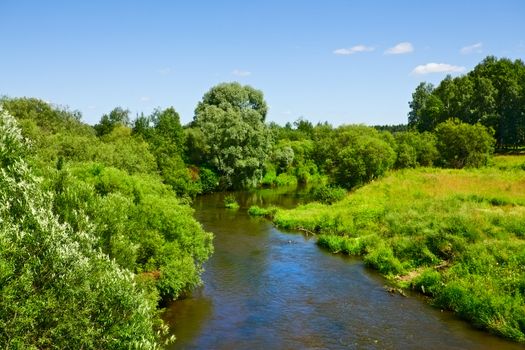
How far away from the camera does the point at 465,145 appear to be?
77.7 m

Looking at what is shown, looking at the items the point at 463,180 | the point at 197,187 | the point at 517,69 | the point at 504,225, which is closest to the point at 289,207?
the point at 197,187

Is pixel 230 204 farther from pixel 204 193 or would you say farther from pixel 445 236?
pixel 445 236

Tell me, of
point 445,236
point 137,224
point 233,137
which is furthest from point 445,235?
point 233,137

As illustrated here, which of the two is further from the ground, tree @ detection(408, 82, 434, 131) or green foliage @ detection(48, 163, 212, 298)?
tree @ detection(408, 82, 434, 131)

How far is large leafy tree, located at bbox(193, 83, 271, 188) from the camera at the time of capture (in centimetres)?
7419

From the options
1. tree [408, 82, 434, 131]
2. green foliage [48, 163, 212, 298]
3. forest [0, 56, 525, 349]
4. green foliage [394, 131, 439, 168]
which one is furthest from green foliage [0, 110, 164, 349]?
tree [408, 82, 434, 131]

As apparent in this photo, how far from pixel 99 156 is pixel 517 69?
101 m

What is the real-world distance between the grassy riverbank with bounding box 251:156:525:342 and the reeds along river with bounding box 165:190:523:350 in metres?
1.41

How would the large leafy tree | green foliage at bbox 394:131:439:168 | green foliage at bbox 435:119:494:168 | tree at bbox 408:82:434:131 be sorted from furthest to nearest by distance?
tree at bbox 408:82:434:131 → green foliage at bbox 394:131:439:168 → green foliage at bbox 435:119:494:168 → the large leafy tree

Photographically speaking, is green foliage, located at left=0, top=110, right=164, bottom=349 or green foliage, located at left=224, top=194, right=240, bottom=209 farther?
green foliage, located at left=224, top=194, right=240, bottom=209

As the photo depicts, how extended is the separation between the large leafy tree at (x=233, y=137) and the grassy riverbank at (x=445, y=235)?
1797 cm

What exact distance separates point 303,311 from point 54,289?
1750cm

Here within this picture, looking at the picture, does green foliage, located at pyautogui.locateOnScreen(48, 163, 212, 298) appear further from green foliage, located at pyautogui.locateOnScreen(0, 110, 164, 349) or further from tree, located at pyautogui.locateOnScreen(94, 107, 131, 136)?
tree, located at pyautogui.locateOnScreen(94, 107, 131, 136)

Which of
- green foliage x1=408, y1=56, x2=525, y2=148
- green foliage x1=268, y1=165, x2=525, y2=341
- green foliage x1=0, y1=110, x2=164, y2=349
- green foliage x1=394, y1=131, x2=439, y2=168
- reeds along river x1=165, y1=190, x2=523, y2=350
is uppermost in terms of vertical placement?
green foliage x1=408, y1=56, x2=525, y2=148
